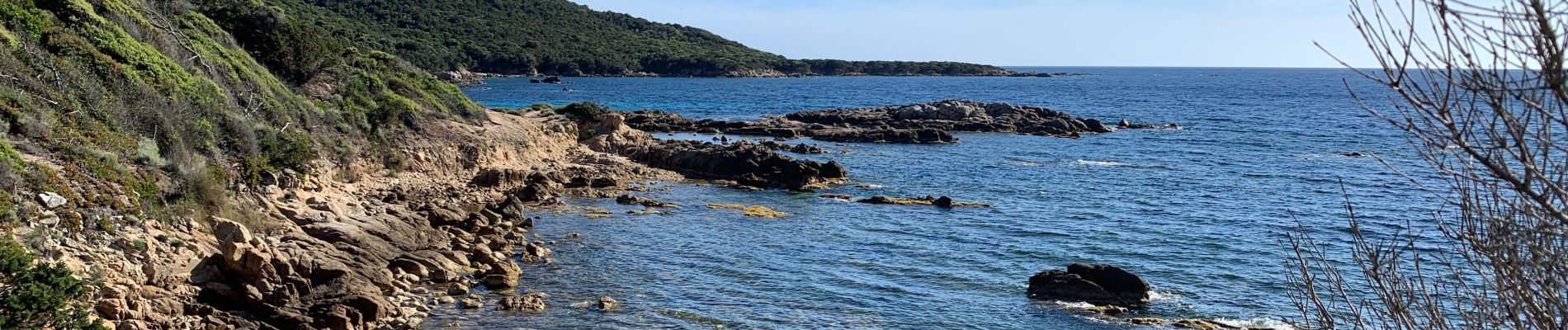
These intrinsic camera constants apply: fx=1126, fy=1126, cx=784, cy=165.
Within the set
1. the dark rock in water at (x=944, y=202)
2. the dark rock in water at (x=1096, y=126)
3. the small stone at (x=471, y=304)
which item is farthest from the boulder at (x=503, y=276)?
the dark rock in water at (x=1096, y=126)

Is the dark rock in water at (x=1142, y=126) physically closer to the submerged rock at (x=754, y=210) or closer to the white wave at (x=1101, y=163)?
the white wave at (x=1101, y=163)

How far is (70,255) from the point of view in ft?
47.5

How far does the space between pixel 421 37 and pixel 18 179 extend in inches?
5237

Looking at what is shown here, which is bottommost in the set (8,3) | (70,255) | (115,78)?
(70,255)

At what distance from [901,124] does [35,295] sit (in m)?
56.7

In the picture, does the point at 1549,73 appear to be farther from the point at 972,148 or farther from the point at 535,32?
the point at 535,32

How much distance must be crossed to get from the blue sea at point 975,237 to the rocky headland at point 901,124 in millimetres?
3519

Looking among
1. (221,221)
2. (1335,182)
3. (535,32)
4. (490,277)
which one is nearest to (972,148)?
(1335,182)

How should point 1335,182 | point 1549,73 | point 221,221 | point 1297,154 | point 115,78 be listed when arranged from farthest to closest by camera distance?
1. point 1297,154
2. point 1335,182
3. point 115,78
4. point 221,221
5. point 1549,73

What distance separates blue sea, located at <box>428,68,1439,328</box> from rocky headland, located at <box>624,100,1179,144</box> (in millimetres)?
3519

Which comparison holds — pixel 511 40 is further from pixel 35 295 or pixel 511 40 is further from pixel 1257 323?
pixel 35 295

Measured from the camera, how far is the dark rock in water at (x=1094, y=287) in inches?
797

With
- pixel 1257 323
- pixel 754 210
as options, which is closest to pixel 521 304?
pixel 1257 323

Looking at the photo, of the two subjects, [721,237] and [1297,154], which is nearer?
[721,237]
